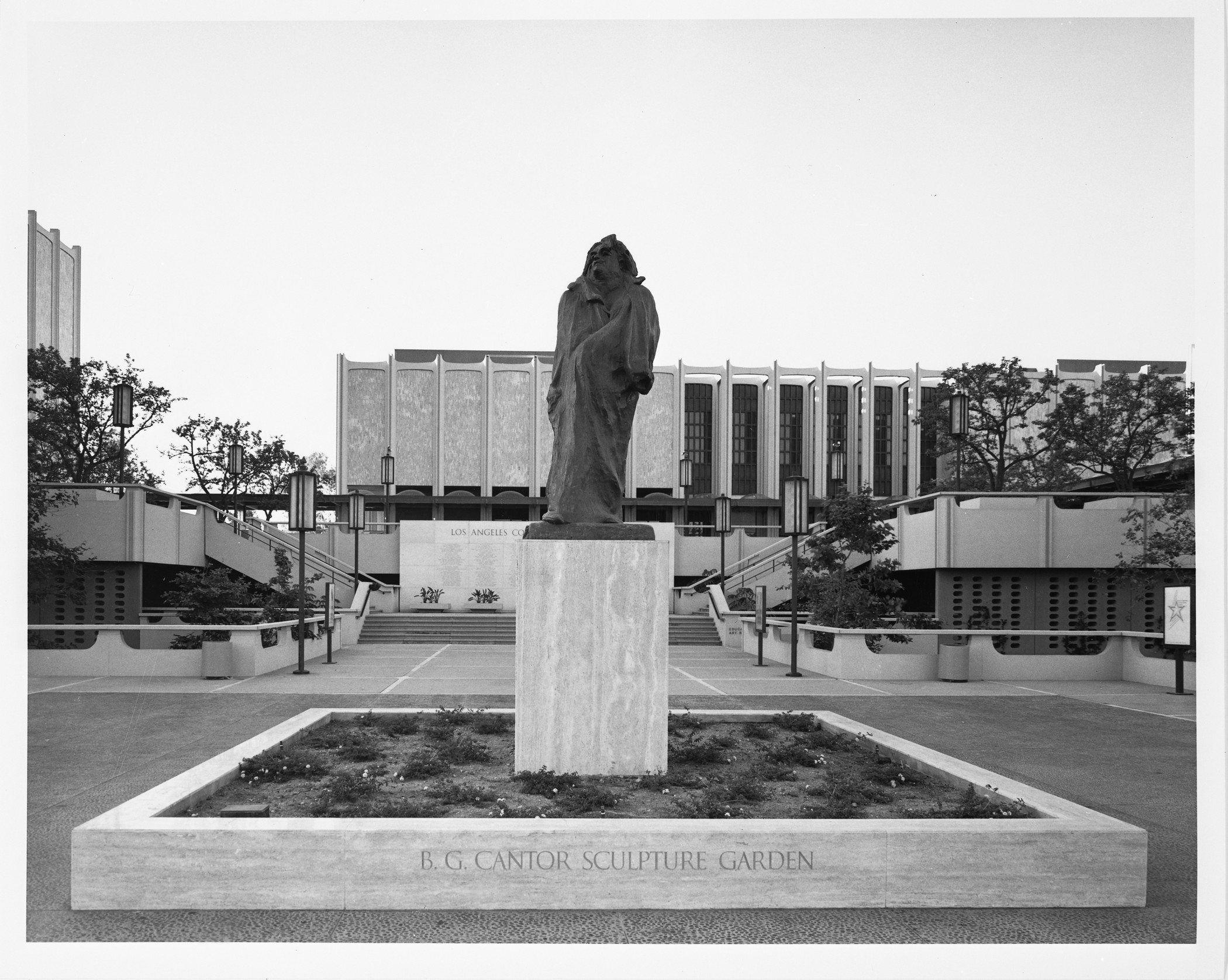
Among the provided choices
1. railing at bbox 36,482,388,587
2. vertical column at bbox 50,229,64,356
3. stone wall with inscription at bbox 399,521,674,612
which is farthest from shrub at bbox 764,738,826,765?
stone wall with inscription at bbox 399,521,674,612

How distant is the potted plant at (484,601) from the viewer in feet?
100

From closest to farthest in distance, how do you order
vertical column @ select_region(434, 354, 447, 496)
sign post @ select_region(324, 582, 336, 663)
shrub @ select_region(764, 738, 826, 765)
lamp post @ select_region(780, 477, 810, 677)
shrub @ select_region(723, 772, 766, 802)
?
shrub @ select_region(723, 772, 766, 802) → shrub @ select_region(764, 738, 826, 765) → lamp post @ select_region(780, 477, 810, 677) → sign post @ select_region(324, 582, 336, 663) → vertical column @ select_region(434, 354, 447, 496)

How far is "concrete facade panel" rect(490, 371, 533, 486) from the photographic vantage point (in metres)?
43.5

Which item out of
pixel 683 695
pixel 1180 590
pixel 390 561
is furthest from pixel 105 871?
pixel 390 561

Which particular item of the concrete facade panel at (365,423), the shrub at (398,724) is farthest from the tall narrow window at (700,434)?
the shrub at (398,724)

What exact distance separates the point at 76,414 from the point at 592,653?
21.9 m

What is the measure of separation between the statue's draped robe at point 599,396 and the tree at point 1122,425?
19543 mm

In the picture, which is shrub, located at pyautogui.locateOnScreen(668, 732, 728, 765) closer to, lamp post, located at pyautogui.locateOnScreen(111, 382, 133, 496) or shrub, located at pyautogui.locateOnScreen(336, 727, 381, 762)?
shrub, located at pyautogui.locateOnScreen(336, 727, 381, 762)

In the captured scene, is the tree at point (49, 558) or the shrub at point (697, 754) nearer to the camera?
the shrub at point (697, 754)

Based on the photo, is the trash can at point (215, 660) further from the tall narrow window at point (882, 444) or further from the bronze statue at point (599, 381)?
the tall narrow window at point (882, 444)

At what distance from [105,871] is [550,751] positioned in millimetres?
2760

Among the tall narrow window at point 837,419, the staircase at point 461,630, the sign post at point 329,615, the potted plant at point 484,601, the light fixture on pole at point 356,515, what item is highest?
the tall narrow window at point 837,419

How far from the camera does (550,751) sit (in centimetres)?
664

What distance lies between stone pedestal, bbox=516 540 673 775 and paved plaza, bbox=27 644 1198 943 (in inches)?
68.0
